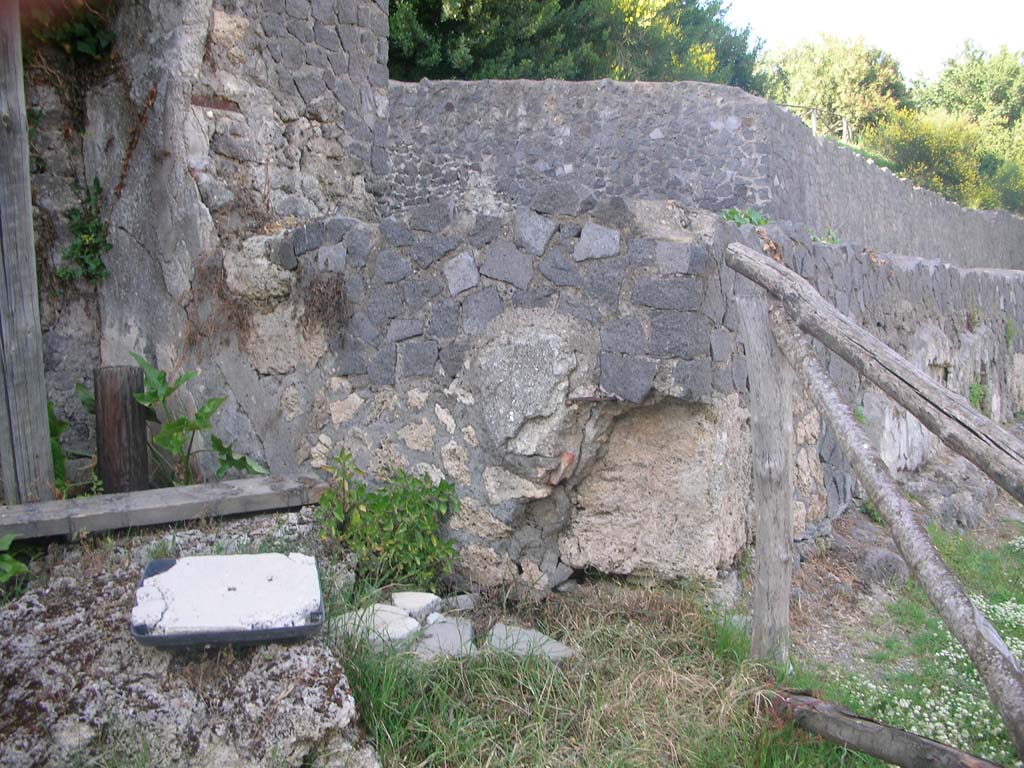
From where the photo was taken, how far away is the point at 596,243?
158 inches

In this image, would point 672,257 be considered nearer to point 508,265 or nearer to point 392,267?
point 508,265

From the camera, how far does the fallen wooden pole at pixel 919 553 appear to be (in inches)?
94.3

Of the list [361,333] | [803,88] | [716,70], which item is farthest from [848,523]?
[803,88]

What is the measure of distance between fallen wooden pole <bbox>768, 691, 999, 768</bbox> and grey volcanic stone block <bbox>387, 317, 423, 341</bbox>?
7.06ft

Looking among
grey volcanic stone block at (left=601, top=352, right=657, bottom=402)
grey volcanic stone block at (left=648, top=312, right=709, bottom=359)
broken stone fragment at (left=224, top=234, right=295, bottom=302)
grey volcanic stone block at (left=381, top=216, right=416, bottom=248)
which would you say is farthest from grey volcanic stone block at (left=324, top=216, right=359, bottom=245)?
grey volcanic stone block at (left=648, top=312, right=709, bottom=359)

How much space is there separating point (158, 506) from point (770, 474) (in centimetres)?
241

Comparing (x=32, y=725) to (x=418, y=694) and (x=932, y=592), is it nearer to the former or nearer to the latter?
(x=418, y=694)

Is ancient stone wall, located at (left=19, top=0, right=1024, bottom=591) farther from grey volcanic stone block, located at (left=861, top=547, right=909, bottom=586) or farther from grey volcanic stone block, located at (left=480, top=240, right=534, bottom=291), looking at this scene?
grey volcanic stone block, located at (left=861, top=547, right=909, bottom=586)

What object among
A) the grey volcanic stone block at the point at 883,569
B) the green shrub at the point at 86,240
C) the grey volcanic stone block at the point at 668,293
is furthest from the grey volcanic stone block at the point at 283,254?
A: the grey volcanic stone block at the point at 883,569

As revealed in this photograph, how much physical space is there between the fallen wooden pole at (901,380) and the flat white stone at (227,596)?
1.89m

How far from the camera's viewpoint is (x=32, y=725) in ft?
8.87

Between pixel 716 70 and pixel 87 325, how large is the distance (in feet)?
53.7

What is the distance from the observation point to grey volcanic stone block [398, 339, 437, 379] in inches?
171

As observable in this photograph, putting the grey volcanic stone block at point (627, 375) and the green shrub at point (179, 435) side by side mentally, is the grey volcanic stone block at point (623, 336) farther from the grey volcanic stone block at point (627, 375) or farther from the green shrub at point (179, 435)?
the green shrub at point (179, 435)
